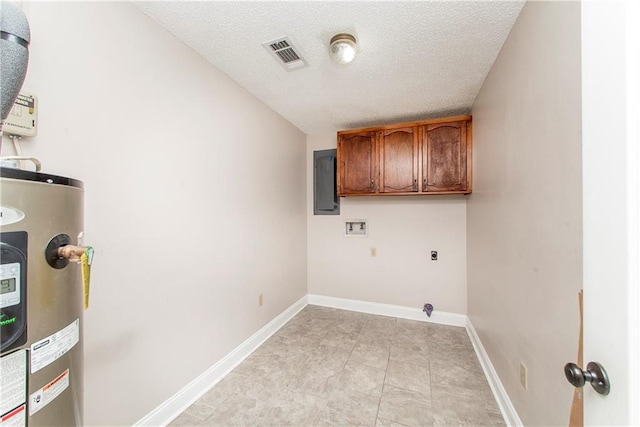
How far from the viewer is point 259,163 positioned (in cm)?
249

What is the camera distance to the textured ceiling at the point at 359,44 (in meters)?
1.40

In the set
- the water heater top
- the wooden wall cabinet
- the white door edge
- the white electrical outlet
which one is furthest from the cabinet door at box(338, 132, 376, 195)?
the water heater top

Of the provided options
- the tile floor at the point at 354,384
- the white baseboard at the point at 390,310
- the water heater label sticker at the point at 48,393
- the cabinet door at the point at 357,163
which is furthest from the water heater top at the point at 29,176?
the white baseboard at the point at 390,310

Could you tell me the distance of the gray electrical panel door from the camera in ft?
11.4

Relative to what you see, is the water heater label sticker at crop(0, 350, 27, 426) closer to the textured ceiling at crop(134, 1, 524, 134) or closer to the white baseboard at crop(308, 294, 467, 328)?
the textured ceiling at crop(134, 1, 524, 134)

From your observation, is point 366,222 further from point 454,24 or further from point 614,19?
point 614,19

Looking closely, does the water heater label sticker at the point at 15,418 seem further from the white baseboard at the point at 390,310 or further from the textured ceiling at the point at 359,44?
the white baseboard at the point at 390,310

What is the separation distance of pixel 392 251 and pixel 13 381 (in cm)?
315

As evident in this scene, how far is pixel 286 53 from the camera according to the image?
5.85 feet

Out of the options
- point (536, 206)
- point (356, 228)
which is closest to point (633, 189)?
point (536, 206)

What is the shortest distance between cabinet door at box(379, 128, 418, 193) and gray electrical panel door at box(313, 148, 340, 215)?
0.75 m

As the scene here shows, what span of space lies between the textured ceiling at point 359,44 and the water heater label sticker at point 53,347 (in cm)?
164

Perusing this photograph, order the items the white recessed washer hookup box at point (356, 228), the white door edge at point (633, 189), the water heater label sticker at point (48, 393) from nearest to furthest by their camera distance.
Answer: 1. the white door edge at point (633, 189)
2. the water heater label sticker at point (48, 393)
3. the white recessed washer hookup box at point (356, 228)

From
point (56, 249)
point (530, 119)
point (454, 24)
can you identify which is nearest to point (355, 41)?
point (454, 24)
